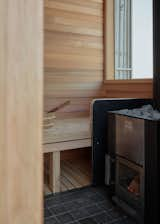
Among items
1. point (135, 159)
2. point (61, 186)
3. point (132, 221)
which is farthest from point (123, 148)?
point (61, 186)

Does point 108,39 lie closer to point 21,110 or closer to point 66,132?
point 66,132

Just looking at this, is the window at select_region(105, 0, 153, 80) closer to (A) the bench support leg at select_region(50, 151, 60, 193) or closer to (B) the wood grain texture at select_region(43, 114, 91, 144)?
(B) the wood grain texture at select_region(43, 114, 91, 144)

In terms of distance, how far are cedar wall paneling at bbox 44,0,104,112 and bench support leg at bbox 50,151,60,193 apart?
975 mm

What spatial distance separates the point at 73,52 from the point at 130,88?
0.90 m

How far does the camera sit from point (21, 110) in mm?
505

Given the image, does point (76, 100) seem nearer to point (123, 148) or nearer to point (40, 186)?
point (123, 148)

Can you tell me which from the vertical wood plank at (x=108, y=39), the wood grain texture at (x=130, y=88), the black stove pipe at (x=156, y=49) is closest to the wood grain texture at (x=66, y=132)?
the wood grain texture at (x=130, y=88)

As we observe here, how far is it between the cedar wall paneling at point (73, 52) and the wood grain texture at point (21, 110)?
2.42 m

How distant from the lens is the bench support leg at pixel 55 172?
213 centimetres

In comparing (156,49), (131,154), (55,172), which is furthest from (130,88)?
(55,172)

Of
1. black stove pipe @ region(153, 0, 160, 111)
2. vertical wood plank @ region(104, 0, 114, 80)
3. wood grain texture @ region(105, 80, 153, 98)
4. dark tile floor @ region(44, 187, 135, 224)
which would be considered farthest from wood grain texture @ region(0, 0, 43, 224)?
vertical wood plank @ region(104, 0, 114, 80)

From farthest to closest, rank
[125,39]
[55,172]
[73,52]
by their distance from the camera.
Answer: [125,39]
[73,52]
[55,172]

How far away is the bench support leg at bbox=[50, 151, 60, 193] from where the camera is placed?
2127 millimetres

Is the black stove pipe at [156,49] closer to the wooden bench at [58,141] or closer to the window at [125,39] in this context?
the wooden bench at [58,141]
